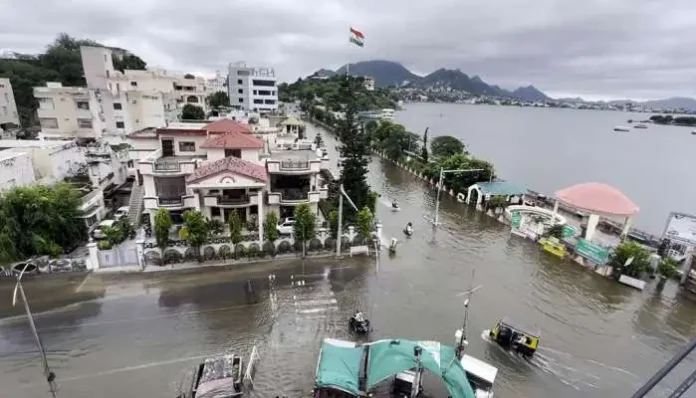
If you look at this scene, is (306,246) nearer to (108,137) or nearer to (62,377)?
(62,377)

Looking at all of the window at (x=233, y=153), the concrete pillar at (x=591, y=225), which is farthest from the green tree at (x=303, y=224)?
the concrete pillar at (x=591, y=225)

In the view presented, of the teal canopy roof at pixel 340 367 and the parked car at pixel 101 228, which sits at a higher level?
the parked car at pixel 101 228

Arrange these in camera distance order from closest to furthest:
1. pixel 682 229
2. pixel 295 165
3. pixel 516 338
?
1. pixel 516 338
2. pixel 682 229
3. pixel 295 165

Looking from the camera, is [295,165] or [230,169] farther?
[295,165]

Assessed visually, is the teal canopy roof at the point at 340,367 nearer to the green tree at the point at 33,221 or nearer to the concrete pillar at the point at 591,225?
the green tree at the point at 33,221

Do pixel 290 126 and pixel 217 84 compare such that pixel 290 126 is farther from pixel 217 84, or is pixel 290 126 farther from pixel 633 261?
pixel 217 84

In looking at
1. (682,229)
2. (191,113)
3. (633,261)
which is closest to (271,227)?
(633,261)
